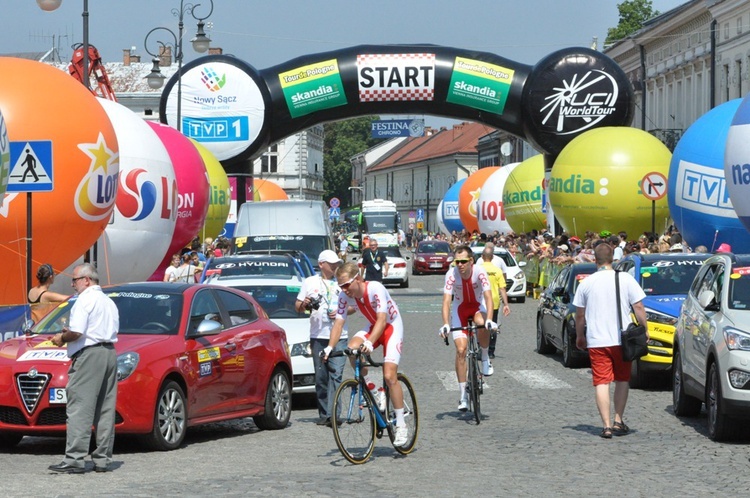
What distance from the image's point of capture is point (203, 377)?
12078mm

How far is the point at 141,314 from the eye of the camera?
12.3 meters

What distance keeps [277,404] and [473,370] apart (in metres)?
1.95

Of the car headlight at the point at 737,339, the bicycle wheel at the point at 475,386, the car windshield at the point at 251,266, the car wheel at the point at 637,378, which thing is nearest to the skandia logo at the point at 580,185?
the car windshield at the point at 251,266

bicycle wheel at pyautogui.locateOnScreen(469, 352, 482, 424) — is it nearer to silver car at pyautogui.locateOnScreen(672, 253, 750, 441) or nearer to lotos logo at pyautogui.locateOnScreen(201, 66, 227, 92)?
silver car at pyautogui.locateOnScreen(672, 253, 750, 441)

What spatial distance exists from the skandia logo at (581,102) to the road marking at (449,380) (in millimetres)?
17664

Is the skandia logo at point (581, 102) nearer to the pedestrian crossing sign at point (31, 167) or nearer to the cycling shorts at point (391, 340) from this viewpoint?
the pedestrian crossing sign at point (31, 167)

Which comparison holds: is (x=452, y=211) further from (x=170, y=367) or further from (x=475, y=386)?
(x=170, y=367)

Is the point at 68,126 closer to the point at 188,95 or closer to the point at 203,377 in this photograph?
the point at 203,377

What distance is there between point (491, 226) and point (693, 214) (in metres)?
31.2

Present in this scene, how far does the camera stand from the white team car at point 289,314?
586 inches

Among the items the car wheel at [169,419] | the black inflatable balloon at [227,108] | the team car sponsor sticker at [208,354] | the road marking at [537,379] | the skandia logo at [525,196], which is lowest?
the road marking at [537,379]

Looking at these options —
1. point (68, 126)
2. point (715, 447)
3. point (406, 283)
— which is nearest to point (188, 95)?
point (406, 283)

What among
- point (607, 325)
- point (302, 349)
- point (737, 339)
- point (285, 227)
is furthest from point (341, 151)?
point (737, 339)

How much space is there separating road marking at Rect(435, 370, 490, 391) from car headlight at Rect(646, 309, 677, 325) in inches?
85.5
